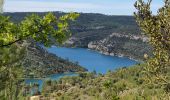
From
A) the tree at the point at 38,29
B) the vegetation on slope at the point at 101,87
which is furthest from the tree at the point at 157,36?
the vegetation on slope at the point at 101,87

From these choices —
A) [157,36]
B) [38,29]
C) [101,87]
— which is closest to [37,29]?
[38,29]

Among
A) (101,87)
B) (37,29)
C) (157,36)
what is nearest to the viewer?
(37,29)

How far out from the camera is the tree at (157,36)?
10.0m

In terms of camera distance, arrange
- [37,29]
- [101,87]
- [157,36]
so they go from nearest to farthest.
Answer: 1. [37,29]
2. [157,36]
3. [101,87]

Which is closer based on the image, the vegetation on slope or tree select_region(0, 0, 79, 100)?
tree select_region(0, 0, 79, 100)

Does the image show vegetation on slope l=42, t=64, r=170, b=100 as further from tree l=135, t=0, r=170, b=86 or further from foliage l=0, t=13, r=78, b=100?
foliage l=0, t=13, r=78, b=100

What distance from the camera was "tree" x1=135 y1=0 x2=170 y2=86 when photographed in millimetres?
10000

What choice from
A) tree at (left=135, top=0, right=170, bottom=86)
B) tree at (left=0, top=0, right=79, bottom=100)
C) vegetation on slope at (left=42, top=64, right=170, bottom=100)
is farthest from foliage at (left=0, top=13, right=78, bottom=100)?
vegetation on slope at (left=42, top=64, right=170, bottom=100)

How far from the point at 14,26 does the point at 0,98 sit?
615 centimetres

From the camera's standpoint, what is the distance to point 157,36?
32.9 ft

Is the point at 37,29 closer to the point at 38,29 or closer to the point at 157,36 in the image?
the point at 38,29

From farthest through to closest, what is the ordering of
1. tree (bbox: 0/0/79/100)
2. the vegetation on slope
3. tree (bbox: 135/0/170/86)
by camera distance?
the vegetation on slope < tree (bbox: 135/0/170/86) < tree (bbox: 0/0/79/100)

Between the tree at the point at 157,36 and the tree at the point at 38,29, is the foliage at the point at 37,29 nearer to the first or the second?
the tree at the point at 38,29

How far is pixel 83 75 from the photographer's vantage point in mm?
158250
